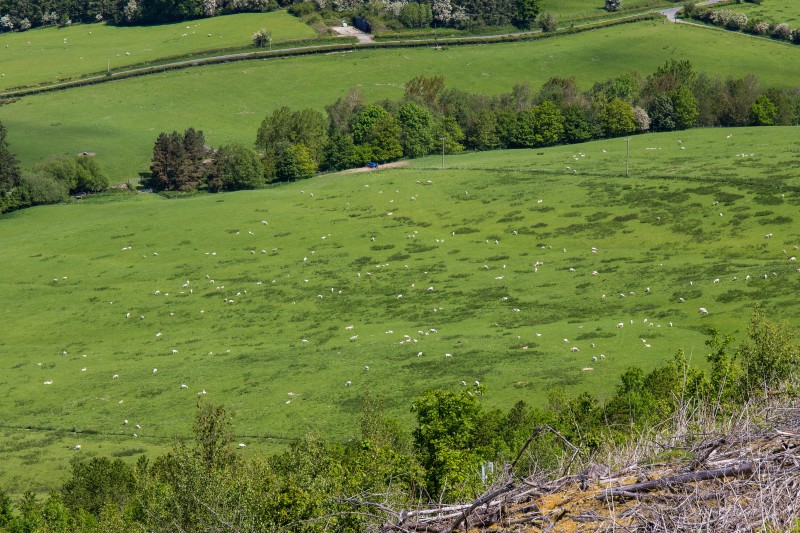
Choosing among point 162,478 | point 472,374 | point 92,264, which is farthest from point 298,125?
point 162,478

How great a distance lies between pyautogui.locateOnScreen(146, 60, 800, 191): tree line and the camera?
522ft

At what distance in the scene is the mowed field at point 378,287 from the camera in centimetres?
8056

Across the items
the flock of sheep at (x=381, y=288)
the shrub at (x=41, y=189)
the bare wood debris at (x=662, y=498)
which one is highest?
the bare wood debris at (x=662, y=498)

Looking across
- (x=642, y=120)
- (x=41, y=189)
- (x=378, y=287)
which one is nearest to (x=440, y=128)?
(x=642, y=120)

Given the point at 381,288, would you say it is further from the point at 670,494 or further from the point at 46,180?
the point at 670,494

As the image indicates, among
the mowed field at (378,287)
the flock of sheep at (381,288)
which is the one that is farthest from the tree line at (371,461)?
the flock of sheep at (381,288)

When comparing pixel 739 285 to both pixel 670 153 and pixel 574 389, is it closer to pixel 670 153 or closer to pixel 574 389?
pixel 574 389

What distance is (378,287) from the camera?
10969 centimetres

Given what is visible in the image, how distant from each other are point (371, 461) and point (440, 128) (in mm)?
131734

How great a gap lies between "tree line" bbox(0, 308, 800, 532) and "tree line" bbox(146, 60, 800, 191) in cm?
9021

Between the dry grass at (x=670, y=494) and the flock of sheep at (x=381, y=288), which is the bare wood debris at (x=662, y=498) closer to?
the dry grass at (x=670, y=494)

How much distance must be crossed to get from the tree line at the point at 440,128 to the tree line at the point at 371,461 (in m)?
90.2

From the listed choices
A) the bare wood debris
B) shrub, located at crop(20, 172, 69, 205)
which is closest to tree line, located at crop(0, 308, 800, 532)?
the bare wood debris

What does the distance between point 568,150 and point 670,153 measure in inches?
708
